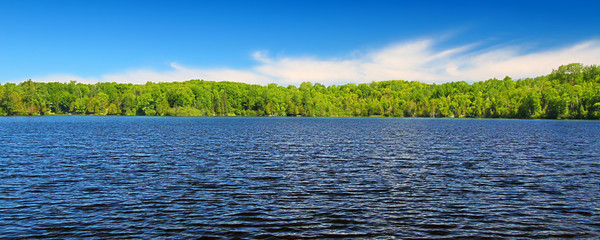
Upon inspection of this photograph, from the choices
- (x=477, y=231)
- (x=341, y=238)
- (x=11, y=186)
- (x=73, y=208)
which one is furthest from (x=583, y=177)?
(x=11, y=186)

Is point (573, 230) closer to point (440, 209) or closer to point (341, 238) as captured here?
point (440, 209)

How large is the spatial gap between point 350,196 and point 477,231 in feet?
26.3

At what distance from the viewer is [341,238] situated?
1670 cm

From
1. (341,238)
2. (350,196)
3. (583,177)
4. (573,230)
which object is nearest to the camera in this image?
(341,238)

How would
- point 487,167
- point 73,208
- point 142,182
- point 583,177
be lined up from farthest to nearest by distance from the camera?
1. point 487,167
2. point 583,177
3. point 142,182
4. point 73,208

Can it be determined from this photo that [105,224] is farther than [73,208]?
No

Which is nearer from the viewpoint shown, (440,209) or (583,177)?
(440,209)

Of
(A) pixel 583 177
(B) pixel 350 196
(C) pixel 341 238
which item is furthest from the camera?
(A) pixel 583 177

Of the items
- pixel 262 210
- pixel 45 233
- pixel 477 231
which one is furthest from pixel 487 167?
pixel 45 233

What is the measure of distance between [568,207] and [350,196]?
1171 cm

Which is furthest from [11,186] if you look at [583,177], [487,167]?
[583,177]

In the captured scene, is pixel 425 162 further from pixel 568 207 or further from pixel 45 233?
pixel 45 233

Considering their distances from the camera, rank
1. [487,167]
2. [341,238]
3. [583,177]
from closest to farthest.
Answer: [341,238] < [583,177] < [487,167]

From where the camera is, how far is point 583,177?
3084cm
